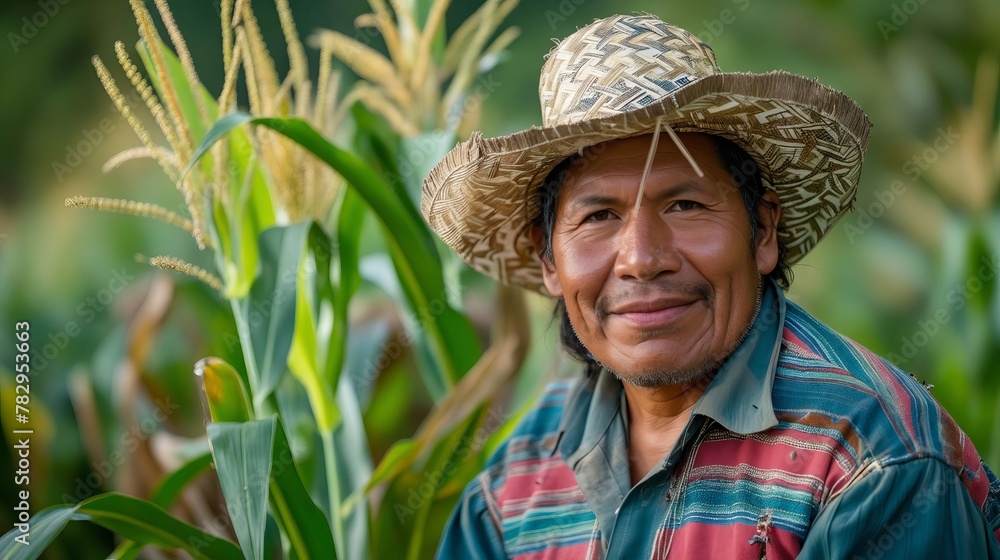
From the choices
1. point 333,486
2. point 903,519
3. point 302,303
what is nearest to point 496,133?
point 302,303

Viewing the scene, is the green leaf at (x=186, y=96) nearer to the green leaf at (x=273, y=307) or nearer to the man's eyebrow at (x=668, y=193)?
the green leaf at (x=273, y=307)

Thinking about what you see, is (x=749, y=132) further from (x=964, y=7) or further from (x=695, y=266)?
(x=964, y=7)

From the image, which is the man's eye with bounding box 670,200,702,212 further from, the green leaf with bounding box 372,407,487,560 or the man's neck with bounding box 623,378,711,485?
the green leaf with bounding box 372,407,487,560

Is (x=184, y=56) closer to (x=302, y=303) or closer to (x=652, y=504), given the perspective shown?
(x=302, y=303)

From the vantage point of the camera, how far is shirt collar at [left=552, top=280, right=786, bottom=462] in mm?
1446

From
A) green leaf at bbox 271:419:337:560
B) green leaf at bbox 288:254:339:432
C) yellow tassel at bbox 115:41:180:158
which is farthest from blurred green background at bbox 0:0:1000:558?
green leaf at bbox 271:419:337:560

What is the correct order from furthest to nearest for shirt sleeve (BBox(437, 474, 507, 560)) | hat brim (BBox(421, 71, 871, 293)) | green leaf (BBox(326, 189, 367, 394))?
green leaf (BBox(326, 189, 367, 394))
shirt sleeve (BBox(437, 474, 507, 560))
hat brim (BBox(421, 71, 871, 293))

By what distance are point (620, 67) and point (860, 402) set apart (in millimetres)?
591

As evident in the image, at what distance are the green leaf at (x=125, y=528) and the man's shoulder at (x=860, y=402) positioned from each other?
0.95 meters

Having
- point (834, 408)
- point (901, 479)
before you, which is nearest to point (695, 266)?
point (834, 408)

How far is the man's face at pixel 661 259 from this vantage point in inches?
57.9

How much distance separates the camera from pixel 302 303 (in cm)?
203

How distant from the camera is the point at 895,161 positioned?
3.05m

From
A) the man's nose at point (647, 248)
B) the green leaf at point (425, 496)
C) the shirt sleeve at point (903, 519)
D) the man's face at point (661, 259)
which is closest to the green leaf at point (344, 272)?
the green leaf at point (425, 496)
